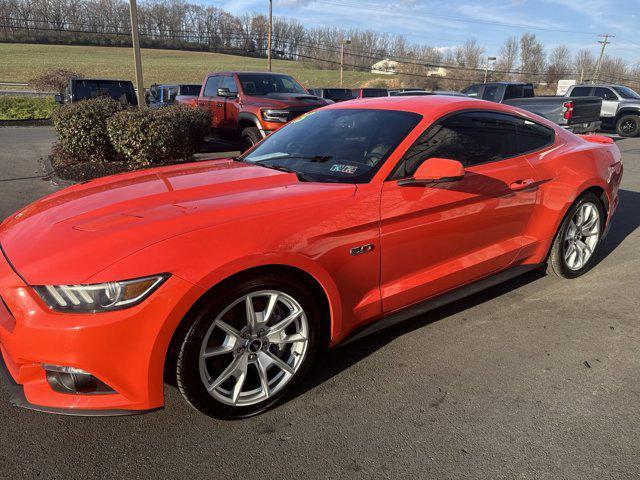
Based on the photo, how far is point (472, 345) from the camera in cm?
318

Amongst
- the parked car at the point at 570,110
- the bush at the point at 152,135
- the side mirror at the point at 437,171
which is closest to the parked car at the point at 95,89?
the bush at the point at 152,135

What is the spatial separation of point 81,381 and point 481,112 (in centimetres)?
306

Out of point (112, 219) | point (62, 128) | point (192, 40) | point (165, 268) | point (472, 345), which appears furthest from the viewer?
point (192, 40)

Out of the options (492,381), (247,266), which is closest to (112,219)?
(247,266)

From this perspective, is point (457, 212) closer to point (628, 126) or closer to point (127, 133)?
point (127, 133)

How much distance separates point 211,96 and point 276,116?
2581 mm

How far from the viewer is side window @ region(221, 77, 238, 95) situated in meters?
10.0

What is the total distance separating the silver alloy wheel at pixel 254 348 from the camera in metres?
2.33

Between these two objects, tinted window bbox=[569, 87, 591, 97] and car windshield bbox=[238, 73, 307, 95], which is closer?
car windshield bbox=[238, 73, 307, 95]

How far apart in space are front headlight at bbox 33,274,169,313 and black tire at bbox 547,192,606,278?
335 cm

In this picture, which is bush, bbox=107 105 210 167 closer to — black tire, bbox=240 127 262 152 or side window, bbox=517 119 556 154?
black tire, bbox=240 127 262 152

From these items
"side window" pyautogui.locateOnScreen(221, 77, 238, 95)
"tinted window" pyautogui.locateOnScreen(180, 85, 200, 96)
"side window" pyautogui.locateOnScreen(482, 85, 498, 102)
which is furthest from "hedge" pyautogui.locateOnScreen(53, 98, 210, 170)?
"side window" pyautogui.locateOnScreen(482, 85, 498, 102)

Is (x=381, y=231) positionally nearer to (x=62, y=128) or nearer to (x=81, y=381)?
(x=81, y=381)

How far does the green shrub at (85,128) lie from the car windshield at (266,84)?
2.59m
